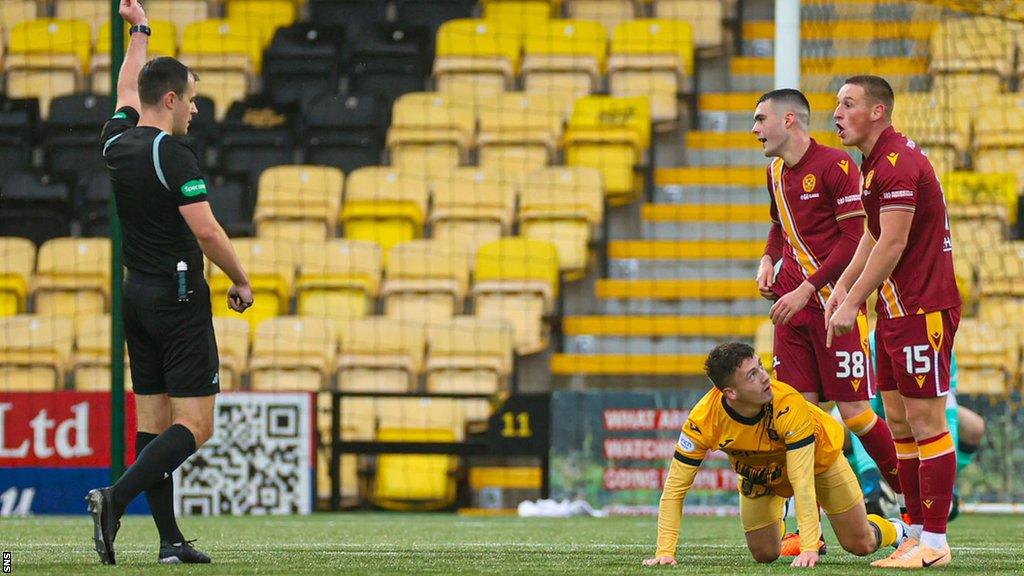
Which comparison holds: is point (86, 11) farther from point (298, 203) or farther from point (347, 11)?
point (298, 203)

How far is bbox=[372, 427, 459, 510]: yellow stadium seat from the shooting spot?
1136 centimetres

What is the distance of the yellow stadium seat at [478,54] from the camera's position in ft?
51.3

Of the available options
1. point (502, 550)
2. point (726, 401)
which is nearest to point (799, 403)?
Answer: point (726, 401)

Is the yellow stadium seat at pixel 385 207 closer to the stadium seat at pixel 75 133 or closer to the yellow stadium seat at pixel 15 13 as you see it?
the stadium seat at pixel 75 133

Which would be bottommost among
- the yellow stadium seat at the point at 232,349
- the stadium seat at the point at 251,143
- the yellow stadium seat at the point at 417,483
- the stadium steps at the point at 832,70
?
the yellow stadium seat at the point at 417,483

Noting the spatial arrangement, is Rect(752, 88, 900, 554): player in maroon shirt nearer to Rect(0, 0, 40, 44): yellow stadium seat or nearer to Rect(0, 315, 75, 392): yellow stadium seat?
Rect(0, 315, 75, 392): yellow stadium seat

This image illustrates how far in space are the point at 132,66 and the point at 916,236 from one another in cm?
308

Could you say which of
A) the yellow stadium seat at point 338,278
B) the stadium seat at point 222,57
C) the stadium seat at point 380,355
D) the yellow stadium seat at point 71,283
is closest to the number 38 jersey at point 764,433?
the stadium seat at point 380,355

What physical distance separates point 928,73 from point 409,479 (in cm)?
714

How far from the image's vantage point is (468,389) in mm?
12289

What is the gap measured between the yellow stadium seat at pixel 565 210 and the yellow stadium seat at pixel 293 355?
7.40ft

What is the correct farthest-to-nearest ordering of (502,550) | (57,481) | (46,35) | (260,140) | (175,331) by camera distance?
(46,35), (260,140), (57,481), (502,550), (175,331)

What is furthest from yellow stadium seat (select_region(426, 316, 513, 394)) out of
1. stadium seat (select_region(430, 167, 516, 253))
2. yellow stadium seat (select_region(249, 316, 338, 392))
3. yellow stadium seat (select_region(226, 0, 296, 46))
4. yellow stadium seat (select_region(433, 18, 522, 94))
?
yellow stadium seat (select_region(226, 0, 296, 46))

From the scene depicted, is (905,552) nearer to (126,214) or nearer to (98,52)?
(126,214)
